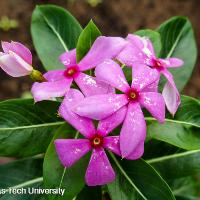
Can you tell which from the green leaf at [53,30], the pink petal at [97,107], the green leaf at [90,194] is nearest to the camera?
the pink petal at [97,107]

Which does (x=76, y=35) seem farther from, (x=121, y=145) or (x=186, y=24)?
(x=121, y=145)

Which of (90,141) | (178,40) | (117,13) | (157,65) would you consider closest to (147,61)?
(157,65)

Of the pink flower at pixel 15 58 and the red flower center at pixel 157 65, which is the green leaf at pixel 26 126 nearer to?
the pink flower at pixel 15 58

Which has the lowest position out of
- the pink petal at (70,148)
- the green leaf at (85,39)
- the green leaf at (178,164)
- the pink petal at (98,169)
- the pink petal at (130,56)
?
the green leaf at (178,164)

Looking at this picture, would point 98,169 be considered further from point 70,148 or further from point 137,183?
point 137,183

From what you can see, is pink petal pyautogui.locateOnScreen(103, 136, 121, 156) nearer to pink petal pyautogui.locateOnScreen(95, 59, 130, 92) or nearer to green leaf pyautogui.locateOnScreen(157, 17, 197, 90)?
pink petal pyautogui.locateOnScreen(95, 59, 130, 92)

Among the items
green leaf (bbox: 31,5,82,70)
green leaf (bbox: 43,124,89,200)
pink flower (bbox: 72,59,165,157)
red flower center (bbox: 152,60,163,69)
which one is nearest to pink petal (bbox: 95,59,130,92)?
pink flower (bbox: 72,59,165,157)

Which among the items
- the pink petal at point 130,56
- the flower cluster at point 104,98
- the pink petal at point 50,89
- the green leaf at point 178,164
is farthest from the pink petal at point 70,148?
the green leaf at point 178,164
